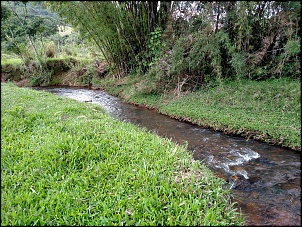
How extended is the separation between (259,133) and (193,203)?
260cm

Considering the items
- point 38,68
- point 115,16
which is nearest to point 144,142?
point 115,16

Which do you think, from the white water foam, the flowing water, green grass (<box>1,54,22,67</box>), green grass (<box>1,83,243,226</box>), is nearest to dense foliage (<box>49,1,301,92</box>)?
green grass (<box>1,54,22,67</box>)

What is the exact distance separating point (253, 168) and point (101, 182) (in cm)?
207

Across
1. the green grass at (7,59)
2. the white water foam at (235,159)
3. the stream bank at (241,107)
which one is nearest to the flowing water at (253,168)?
the white water foam at (235,159)

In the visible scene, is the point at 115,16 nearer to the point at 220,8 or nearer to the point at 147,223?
the point at 220,8

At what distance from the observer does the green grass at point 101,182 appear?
5.75 ft

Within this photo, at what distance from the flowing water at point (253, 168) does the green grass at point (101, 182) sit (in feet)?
0.80

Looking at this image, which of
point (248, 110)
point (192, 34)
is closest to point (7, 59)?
point (248, 110)

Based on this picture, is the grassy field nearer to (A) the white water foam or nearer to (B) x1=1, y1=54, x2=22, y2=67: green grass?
(A) the white water foam

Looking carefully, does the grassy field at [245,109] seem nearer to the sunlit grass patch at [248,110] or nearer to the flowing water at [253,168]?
the sunlit grass patch at [248,110]

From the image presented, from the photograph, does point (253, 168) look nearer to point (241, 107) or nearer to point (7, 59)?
point (241, 107)

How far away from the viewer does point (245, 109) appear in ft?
15.0

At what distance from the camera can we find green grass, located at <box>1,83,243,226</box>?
1752 millimetres

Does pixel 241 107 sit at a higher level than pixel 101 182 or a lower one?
higher
